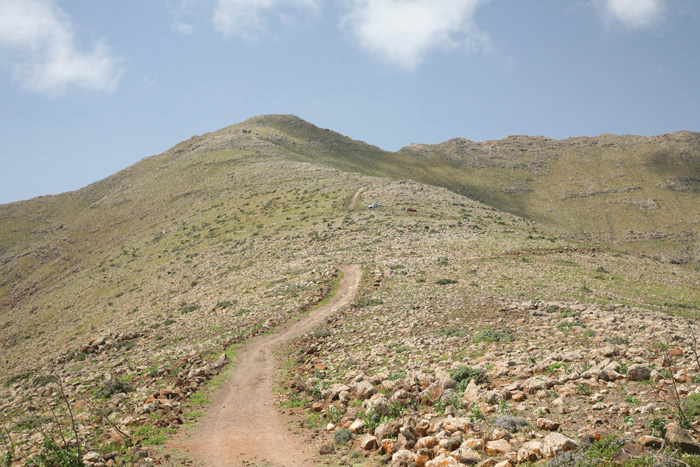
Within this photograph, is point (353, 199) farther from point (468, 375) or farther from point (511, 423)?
point (511, 423)

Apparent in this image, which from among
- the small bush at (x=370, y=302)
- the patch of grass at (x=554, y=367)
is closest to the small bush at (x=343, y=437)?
the patch of grass at (x=554, y=367)

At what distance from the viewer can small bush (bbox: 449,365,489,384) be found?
1164cm

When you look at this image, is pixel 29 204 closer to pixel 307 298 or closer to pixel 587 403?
pixel 307 298

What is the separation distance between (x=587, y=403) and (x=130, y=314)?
36.3 metres

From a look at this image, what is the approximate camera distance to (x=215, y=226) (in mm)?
59844

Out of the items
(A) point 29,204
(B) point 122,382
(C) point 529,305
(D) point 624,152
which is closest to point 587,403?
(C) point 529,305

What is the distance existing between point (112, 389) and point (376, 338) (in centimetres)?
1134

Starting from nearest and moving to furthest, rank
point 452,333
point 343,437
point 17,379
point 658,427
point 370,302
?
1. point 658,427
2. point 343,437
3. point 452,333
4. point 17,379
5. point 370,302

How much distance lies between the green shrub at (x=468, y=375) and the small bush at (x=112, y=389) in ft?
41.4

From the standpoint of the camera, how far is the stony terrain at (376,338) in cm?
913

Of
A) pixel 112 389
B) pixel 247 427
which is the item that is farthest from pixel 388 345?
pixel 112 389

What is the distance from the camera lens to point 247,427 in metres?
13.0

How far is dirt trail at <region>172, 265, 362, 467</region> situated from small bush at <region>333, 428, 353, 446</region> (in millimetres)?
877

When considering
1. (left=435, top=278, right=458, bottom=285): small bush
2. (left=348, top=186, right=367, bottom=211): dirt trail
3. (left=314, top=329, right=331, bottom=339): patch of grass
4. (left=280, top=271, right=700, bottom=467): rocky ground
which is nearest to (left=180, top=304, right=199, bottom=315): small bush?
(left=314, top=329, right=331, bottom=339): patch of grass
